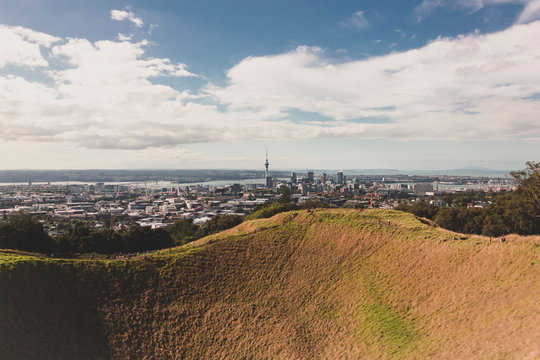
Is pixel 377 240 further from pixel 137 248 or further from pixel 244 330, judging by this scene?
pixel 137 248

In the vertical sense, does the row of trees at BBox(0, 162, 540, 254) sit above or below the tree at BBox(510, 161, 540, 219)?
below

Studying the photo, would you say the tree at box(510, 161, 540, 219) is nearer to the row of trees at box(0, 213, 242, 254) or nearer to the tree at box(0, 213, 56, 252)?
the row of trees at box(0, 213, 242, 254)

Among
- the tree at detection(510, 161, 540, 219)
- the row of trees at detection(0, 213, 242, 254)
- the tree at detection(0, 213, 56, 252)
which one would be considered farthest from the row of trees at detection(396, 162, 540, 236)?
the tree at detection(0, 213, 56, 252)

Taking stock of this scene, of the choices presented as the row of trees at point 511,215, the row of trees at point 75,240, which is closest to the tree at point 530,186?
the row of trees at point 511,215

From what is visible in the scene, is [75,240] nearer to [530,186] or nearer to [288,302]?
[288,302]

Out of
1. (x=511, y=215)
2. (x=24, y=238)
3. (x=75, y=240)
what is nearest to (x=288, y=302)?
(x=75, y=240)

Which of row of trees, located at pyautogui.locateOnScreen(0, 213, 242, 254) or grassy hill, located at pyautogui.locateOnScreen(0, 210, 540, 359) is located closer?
grassy hill, located at pyautogui.locateOnScreen(0, 210, 540, 359)

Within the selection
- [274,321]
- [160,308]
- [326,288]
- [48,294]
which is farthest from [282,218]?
[48,294]

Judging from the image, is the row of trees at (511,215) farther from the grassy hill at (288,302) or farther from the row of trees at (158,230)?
the grassy hill at (288,302)
